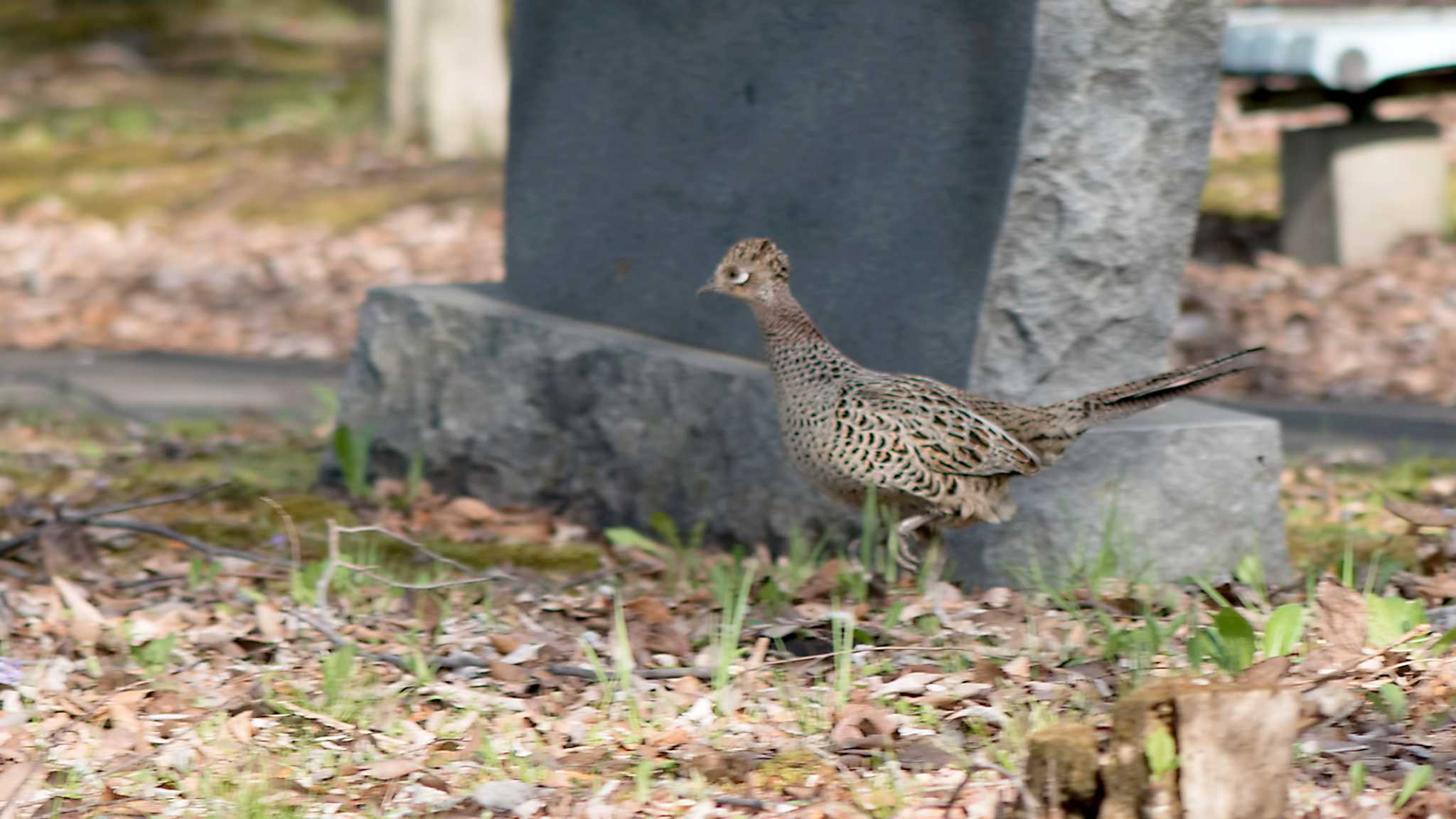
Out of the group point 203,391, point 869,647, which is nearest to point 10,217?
point 203,391

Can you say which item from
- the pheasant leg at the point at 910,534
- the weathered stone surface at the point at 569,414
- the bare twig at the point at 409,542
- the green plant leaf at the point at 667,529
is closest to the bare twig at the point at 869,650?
the pheasant leg at the point at 910,534

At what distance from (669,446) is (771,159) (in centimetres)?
97

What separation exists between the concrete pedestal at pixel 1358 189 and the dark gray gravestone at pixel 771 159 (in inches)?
206

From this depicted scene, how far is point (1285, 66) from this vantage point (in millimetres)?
9570

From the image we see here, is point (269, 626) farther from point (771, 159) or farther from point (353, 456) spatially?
point (771, 159)

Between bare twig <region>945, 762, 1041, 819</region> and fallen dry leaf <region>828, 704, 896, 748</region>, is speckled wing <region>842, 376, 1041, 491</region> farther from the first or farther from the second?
bare twig <region>945, 762, 1041, 819</region>

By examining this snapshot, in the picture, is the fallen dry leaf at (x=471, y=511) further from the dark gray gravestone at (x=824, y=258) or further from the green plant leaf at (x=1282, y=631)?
the green plant leaf at (x=1282, y=631)

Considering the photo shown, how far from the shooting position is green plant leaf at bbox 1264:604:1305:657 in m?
3.42

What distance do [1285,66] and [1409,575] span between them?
5.79m

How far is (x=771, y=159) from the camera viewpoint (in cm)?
527

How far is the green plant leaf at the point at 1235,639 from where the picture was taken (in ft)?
11.1

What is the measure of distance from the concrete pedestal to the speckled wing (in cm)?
602

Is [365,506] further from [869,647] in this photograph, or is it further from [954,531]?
[869,647]

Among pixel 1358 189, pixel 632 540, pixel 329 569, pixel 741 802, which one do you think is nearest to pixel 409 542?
pixel 329 569
